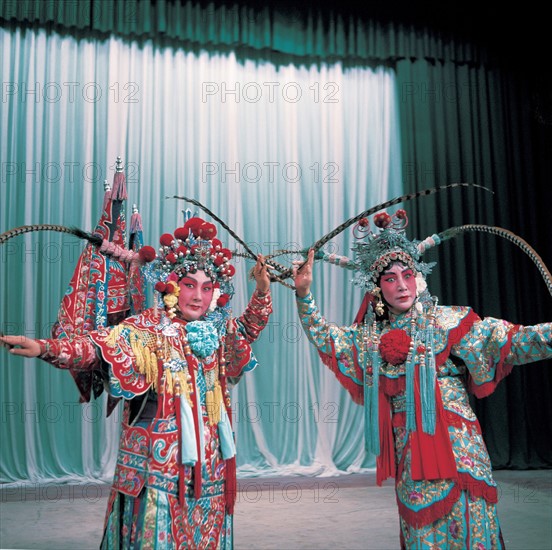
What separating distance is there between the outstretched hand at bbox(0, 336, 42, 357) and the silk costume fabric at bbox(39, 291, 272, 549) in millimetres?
39

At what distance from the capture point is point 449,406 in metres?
2.57

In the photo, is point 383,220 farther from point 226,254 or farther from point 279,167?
point 279,167

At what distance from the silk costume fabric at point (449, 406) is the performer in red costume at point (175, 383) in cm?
38

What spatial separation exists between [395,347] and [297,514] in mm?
1969

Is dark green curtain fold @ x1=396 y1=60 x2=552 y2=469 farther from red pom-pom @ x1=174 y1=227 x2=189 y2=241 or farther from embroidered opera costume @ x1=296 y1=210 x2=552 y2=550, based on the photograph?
red pom-pom @ x1=174 y1=227 x2=189 y2=241

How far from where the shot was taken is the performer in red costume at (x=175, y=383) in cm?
227

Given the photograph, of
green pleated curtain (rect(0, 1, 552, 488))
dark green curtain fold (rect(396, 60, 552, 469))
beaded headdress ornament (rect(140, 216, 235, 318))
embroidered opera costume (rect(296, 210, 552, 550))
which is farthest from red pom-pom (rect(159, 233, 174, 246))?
dark green curtain fold (rect(396, 60, 552, 469))

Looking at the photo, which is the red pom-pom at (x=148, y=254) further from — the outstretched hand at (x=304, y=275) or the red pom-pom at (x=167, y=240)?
the outstretched hand at (x=304, y=275)

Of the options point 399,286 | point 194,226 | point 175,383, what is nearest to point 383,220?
point 399,286

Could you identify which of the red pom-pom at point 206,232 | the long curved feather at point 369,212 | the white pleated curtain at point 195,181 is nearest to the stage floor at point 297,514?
the white pleated curtain at point 195,181

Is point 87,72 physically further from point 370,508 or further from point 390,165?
point 370,508

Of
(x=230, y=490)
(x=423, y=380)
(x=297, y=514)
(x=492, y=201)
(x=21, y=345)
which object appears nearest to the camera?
(x=21, y=345)

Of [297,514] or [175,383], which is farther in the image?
[297,514]

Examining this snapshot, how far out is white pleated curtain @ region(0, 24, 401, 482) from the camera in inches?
209
